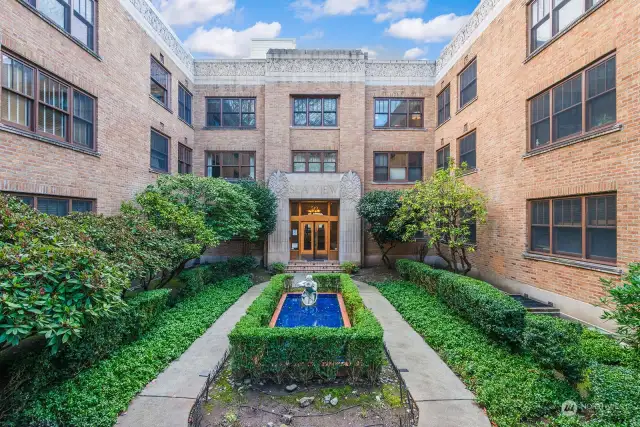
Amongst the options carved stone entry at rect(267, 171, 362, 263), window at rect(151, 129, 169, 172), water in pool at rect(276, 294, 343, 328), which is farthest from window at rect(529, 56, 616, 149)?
window at rect(151, 129, 169, 172)

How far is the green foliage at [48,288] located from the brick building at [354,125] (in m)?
5.25

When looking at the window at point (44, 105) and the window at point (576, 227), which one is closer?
the window at point (44, 105)

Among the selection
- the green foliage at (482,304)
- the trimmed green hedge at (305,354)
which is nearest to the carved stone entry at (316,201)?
the green foliage at (482,304)

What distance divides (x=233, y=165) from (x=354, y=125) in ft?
25.7

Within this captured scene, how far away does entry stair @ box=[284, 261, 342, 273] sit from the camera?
16812 millimetres

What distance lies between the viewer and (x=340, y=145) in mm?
18328

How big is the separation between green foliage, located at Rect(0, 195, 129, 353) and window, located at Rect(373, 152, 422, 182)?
1598cm

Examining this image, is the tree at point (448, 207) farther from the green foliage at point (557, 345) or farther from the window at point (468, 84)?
the green foliage at point (557, 345)

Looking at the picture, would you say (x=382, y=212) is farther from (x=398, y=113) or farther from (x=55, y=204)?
(x=55, y=204)

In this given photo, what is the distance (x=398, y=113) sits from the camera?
19.1 m

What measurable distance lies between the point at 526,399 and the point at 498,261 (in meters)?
8.55

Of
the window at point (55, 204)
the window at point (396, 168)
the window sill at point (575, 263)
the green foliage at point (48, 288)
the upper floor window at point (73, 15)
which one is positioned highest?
the upper floor window at point (73, 15)

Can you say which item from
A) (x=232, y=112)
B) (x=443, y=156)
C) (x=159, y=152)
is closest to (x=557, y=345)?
(x=443, y=156)

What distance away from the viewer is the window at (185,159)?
56.9 ft
